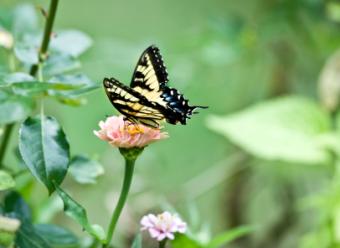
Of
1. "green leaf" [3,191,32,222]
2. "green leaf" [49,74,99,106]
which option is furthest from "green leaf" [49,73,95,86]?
"green leaf" [3,191,32,222]

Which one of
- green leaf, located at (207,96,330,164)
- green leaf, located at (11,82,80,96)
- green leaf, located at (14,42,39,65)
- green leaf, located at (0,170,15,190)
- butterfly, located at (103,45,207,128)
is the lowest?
green leaf, located at (0,170,15,190)

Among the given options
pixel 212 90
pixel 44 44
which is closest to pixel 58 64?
pixel 44 44

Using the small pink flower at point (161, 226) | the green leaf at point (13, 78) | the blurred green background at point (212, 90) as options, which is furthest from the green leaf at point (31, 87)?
the blurred green background at point (212, 90)

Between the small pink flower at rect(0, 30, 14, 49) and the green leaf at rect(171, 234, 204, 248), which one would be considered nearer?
the green leaf at rect(171, 234, 204, 248)

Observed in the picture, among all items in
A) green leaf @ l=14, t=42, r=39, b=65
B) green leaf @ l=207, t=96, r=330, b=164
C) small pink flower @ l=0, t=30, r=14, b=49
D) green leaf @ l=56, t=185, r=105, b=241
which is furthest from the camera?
green leaf @ l=207, t=96, r=330, b=164

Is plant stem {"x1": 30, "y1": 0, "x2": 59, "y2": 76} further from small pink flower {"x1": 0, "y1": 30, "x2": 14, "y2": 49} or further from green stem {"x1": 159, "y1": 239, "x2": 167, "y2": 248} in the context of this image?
green stem {"x1": 159, "y1": 239, "x2": 167, "y2": 248}

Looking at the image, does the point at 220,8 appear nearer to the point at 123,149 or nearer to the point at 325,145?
the point at 325,145

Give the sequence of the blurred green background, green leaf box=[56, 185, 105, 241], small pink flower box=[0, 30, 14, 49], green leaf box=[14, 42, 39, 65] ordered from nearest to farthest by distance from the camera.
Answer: green leaf box=[56, 185, 105, 241] → green leaf box=[14, 42, 39, 65] → small pink flower box=[0, 30, 14, 49] → the blurred green background

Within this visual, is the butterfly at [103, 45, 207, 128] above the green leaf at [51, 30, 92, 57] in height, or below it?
below
